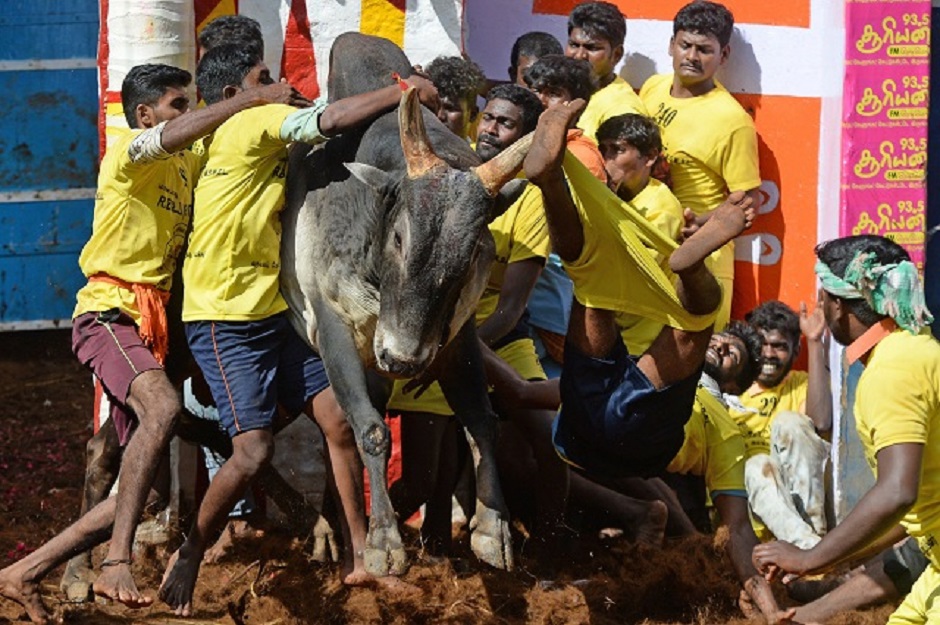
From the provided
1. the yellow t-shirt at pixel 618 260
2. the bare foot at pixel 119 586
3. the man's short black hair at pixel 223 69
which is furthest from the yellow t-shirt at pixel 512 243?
the bare foot at pixel 119 586

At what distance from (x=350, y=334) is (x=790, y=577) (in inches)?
82.9

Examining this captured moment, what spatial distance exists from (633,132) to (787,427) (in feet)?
5.32

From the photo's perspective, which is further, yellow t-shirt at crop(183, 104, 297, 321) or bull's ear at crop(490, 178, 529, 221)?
yellow t-shirt at crop(183, 104, 297, 321)

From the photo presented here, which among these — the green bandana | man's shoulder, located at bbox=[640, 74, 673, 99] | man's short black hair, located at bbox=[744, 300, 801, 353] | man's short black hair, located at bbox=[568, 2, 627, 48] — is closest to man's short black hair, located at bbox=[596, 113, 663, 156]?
man's short black hair, located at bbox=[568, 2, 627, 48]

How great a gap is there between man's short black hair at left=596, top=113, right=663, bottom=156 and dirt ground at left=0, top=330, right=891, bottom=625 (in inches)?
72.3

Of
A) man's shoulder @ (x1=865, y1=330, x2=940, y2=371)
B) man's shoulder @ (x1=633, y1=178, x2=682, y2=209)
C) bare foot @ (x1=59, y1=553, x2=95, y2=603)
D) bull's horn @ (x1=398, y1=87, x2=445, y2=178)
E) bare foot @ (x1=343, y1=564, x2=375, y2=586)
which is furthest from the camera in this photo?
man's shoulder @ (x1=633, y1=178, x2=682, y2=209)

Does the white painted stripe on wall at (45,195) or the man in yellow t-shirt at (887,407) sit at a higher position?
the white painted stripe on wall at (45,195)

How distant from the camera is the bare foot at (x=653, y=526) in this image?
7984mm

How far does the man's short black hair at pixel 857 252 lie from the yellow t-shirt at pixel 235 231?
7.39 ft

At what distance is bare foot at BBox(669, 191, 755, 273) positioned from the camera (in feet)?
20.4

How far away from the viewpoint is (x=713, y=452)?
312 inches

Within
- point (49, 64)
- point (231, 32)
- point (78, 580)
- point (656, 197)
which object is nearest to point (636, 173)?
point (656, 197)

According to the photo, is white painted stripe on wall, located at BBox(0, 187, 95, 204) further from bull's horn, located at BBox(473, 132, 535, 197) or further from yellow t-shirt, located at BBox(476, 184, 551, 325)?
bull's horn, located at BBox(473, 132, 535, 197)

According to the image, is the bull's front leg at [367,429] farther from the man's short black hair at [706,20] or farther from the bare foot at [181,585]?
the man's short black hair at [706,20]
